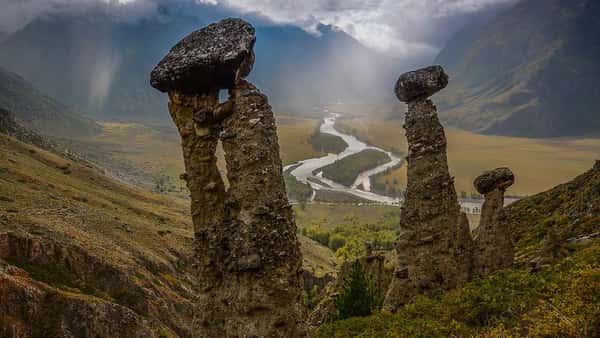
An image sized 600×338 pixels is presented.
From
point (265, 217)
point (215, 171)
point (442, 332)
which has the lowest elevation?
point (442, 332)

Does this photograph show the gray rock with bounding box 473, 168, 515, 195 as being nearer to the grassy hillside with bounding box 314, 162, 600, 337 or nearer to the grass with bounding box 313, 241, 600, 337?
the grassy hillside with bounding box 314, 162, 600, 337

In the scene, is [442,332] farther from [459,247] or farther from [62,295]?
[62,295]

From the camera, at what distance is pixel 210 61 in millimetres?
13250

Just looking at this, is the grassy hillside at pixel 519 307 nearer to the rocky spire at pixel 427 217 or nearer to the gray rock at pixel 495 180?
the rocky spire at pixel 427 217

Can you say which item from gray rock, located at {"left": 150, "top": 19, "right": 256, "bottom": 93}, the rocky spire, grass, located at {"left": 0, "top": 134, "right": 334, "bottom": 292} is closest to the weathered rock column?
the rocky spire

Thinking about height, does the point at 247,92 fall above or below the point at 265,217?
above

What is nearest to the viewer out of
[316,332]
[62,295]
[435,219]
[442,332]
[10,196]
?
[442,332]

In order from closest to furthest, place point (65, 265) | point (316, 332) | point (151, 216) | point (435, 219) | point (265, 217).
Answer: point (265, 217)
point (316, 332)
point (435, 219)
point (65, 265)
point (151, 216)

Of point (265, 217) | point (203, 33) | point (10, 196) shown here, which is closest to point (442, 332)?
point (265, 217)

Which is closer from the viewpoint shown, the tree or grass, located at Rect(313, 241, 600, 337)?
grass, located at Rect(313, 241, 600, 337)

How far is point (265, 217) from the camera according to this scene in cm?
1295

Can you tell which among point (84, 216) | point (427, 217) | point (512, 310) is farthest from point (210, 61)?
point (84, 216)

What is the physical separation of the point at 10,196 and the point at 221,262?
134 feet

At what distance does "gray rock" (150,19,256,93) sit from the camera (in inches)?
524
